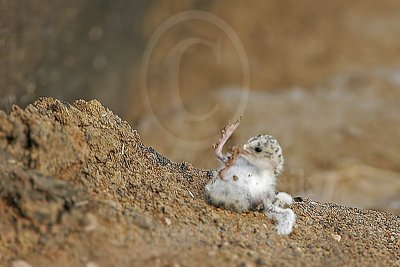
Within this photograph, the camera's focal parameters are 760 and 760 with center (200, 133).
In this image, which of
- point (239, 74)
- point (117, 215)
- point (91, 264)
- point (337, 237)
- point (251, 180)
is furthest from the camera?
point (239, 74)

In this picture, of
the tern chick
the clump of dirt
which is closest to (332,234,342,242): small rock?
the clump of dirt

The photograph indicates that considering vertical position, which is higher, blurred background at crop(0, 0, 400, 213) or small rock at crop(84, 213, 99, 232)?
blurred background at crop(0, 0, 400, 213)

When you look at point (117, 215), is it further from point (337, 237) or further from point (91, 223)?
point (337, 237)

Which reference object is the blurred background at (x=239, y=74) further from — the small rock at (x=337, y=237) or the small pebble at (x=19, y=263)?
the small pebble at (x=19, y=263)

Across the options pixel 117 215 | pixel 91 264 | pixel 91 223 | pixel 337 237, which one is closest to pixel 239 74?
pixel 337 237

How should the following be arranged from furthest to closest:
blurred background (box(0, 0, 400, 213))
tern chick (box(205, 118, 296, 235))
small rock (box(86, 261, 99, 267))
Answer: blurred background (box(0, 0, 400, 213)) < tern chick (box(205, 118, 296, 235)) < small rock (box(86, 261, 99, 267))

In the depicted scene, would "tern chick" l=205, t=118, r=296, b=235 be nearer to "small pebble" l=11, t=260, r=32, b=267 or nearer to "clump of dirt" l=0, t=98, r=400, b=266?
"clump of dirt" l=0, t=98, r=400, b=266

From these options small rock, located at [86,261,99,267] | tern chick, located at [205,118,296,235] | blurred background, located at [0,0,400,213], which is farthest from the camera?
blurred background, located at [0,0,400,213]
